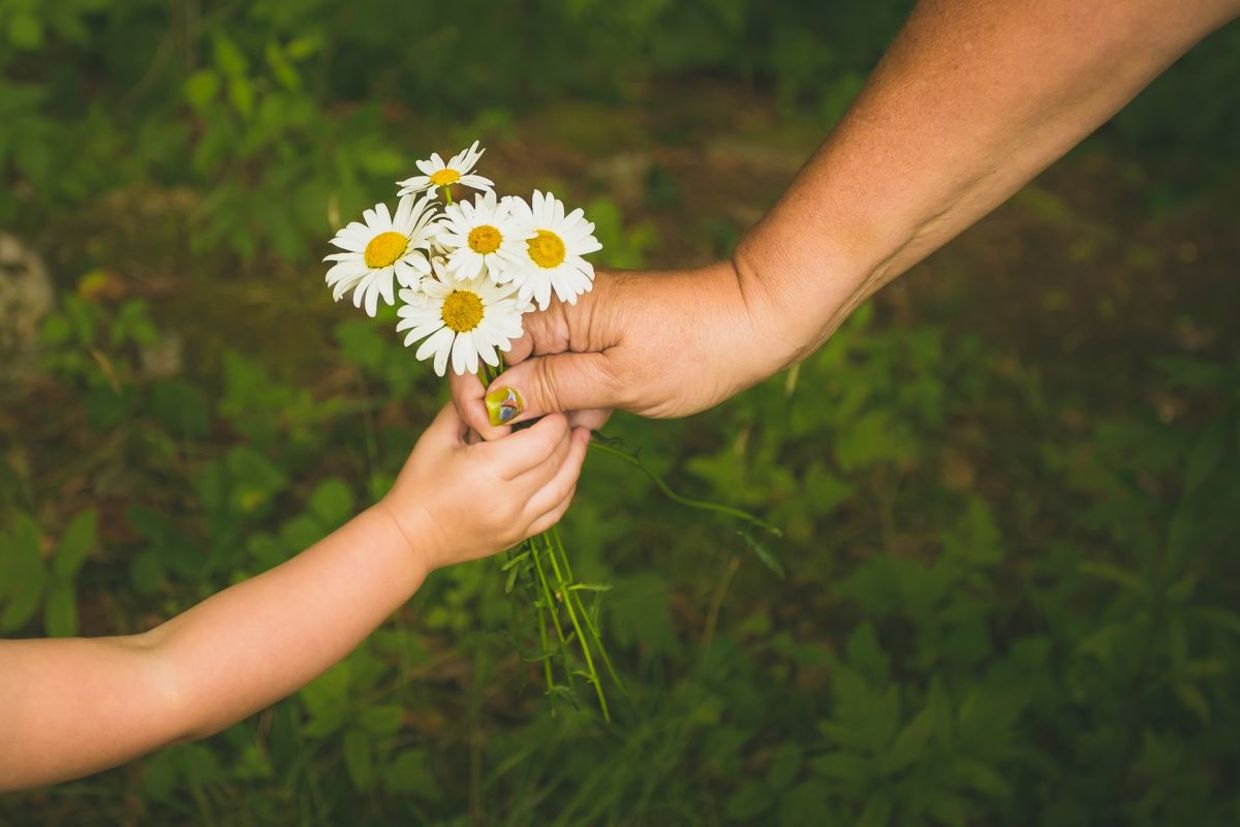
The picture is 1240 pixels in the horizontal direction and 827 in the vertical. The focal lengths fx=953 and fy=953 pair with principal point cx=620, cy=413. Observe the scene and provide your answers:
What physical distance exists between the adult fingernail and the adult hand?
0.06 meters

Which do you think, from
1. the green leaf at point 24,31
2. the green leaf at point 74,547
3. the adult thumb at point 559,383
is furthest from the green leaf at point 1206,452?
the green leaf at point 24,31

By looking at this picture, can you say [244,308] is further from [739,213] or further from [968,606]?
[968,606]

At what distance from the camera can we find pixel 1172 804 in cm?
187

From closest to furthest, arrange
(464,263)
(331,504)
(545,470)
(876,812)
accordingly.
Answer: (464,263), (545,470), (876,812), (331,504)

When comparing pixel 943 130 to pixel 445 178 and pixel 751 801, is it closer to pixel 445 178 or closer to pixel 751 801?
pixel 445 178

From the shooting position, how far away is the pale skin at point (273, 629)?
1.23 meters

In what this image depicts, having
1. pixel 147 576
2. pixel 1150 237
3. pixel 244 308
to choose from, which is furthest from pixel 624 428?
pixel 1150 237

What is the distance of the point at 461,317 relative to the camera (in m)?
1.25

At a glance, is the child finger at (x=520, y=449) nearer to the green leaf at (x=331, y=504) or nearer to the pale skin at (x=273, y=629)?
the pale skin at (x=273, y=629)

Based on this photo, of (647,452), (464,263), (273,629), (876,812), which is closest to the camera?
(464,263)

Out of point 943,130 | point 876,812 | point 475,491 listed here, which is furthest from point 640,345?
point 876,812

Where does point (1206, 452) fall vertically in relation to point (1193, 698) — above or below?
above

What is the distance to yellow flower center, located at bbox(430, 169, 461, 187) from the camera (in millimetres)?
1266

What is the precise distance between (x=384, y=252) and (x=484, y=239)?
0.46 feet
